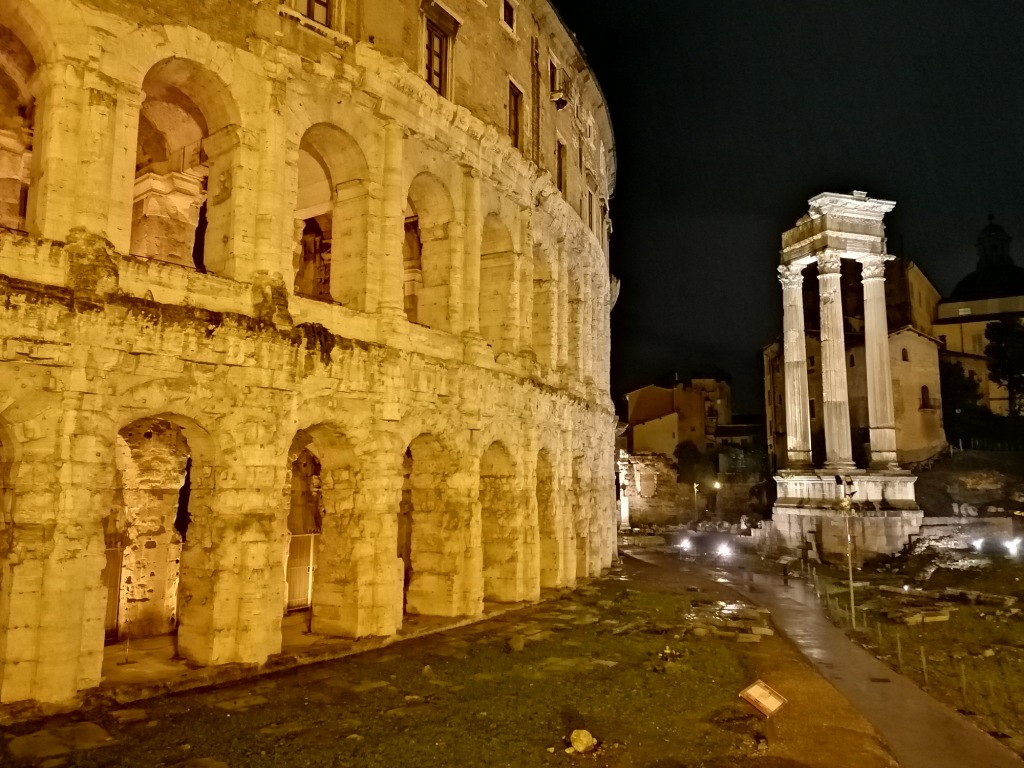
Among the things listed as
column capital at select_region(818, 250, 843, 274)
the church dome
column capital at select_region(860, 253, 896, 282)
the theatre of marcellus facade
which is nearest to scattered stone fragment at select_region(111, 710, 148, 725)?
the theatre of marcellus facade

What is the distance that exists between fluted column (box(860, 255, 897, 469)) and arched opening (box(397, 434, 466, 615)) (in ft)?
72.6

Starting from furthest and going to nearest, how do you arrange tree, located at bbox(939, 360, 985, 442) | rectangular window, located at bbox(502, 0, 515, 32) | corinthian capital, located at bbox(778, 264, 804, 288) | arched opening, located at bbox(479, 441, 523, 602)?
tree, located at bbox(939, 360, 985, 442) → corinthian capital, located at bbox(778, 264, 804, 288) → rectangular window, located at bbox(502, 0, 515, 32) → arched opening, located at bbox(479, 441, 523, 602)

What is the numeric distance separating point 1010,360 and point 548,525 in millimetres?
36762

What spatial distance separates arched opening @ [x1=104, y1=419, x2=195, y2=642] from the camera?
1384 centimetres

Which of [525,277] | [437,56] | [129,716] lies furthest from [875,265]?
[129,716]

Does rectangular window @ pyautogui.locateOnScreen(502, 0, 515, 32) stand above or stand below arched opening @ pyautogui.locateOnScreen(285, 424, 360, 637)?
above

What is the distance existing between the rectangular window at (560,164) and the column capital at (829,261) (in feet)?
50.7

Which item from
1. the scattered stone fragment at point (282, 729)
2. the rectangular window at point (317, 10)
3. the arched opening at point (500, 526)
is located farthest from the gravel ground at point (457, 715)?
the rectangular window at point (317, 10)

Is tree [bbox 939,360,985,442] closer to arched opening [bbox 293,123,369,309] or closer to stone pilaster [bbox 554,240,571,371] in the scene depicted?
stone pilaster [bbox 554,240,571,371]

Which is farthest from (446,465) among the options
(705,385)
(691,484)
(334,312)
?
(705,385)

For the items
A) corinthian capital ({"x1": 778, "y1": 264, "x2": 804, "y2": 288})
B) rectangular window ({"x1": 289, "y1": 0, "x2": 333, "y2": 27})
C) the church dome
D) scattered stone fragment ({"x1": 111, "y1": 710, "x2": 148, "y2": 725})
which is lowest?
scattered stone fragment ({"x1": 111, "y1": 710, "x2": 148, "y2": 725})

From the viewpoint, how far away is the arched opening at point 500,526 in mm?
17969

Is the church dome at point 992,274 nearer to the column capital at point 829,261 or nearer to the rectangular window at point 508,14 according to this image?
the column capital at point 829,261

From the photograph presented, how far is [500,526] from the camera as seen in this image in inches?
712
